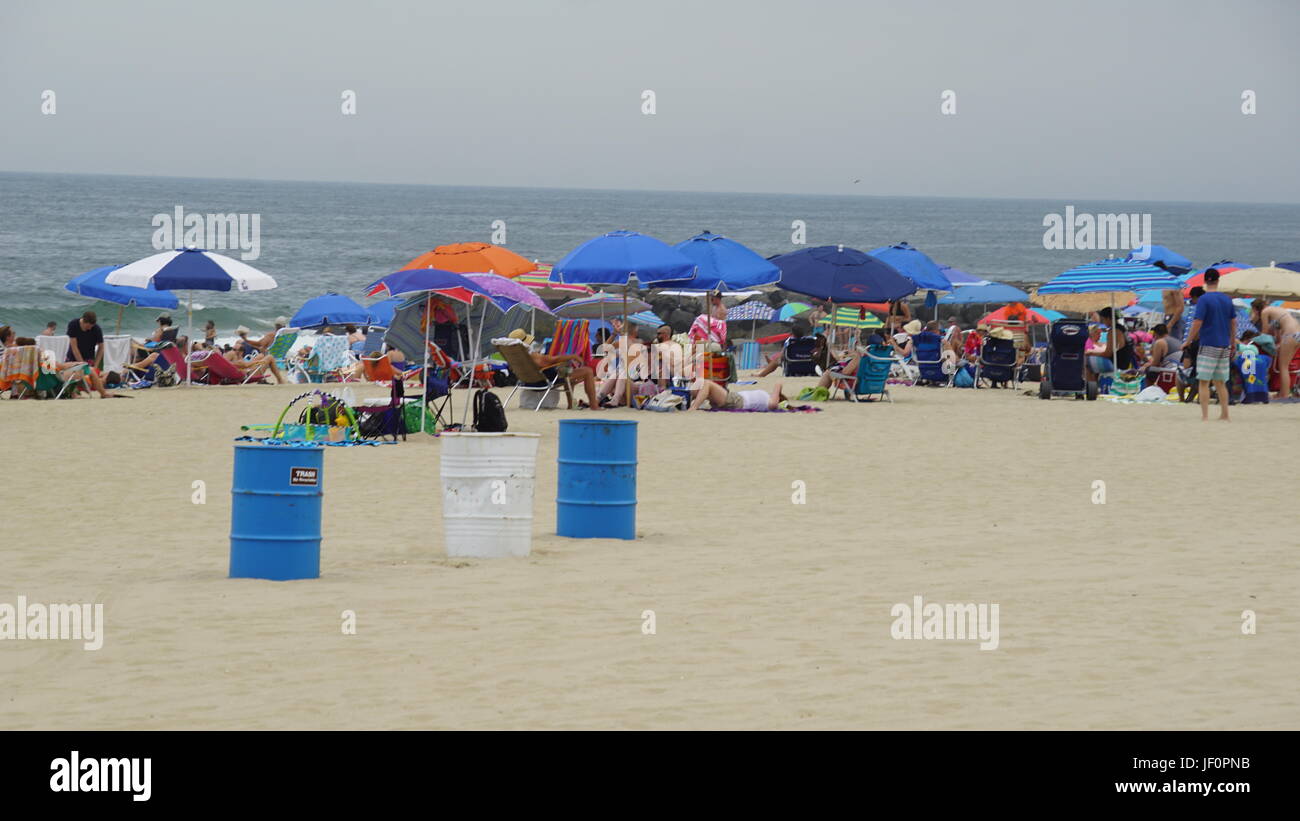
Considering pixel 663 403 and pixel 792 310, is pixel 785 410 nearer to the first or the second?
pixel 663 403

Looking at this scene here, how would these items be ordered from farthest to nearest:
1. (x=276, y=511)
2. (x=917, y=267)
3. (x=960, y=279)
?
(x=960, y=279)
(x=917, y=267)
(x=276, y=511)

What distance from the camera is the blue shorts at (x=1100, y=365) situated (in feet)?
63.8

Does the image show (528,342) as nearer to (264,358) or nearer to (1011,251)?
(264,358)

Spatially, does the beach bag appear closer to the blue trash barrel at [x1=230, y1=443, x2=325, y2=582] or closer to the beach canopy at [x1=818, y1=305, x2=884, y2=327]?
the beach canopy at [x1=818, y1=305, x2=884, y2=327]

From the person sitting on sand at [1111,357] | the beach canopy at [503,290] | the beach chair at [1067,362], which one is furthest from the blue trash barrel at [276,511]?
the person sitting on sand at [1111,357]

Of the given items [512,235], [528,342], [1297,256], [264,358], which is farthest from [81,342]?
[1297,256]

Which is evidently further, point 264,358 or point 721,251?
point 264,358

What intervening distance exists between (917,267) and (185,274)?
9562 millimetres

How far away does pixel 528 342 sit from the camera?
17.9m

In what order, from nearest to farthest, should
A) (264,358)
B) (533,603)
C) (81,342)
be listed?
(533,603) → (81,342) → (264,358)

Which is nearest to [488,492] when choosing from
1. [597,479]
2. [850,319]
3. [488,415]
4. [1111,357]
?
[597,479]

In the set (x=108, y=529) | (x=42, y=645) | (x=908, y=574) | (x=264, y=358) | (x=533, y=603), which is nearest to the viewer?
(x=42, y=645)

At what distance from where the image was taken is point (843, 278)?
61.2 feet

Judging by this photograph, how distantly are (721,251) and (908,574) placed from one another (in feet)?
37.0
